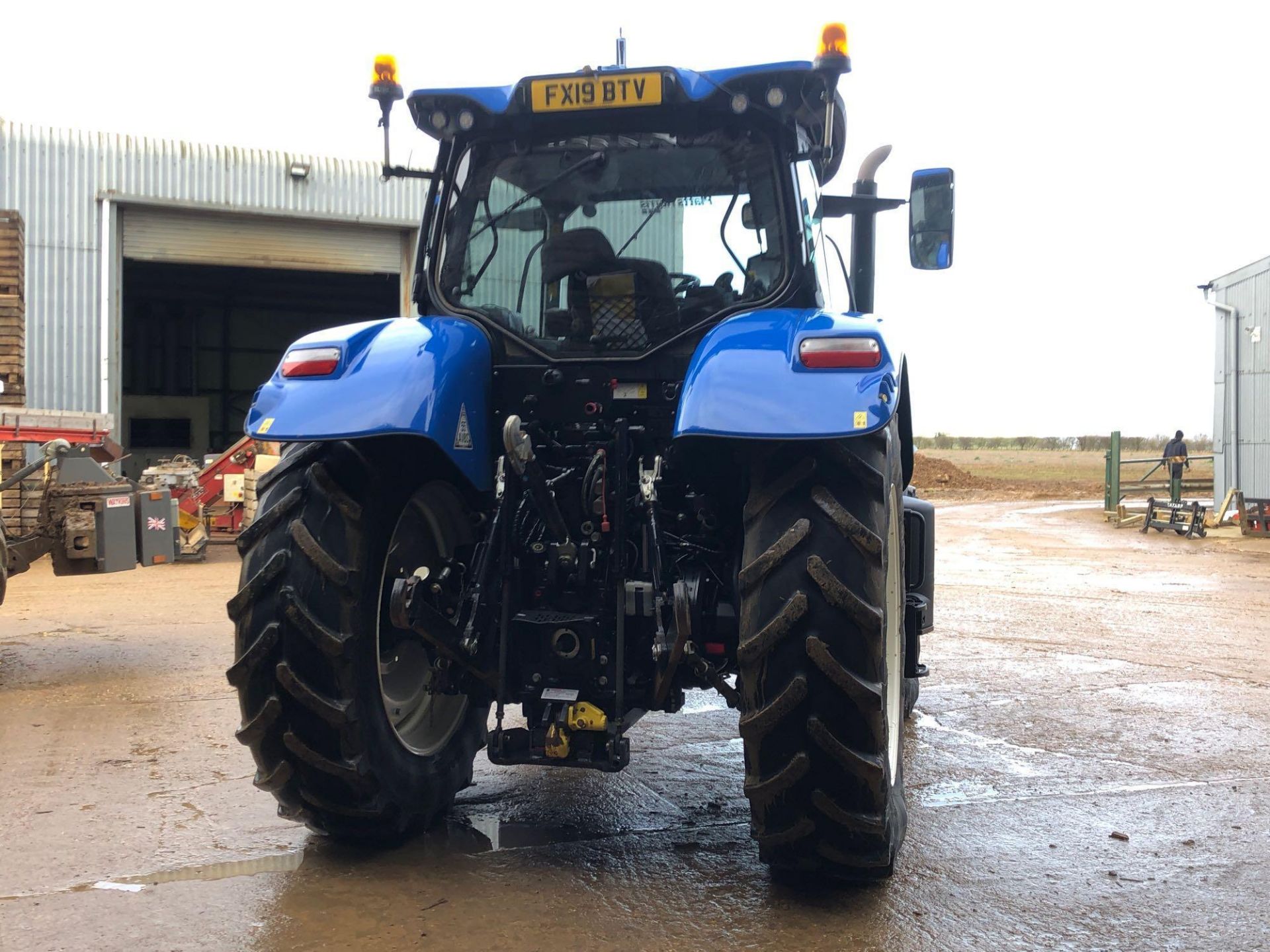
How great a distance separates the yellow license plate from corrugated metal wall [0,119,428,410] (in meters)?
15.2

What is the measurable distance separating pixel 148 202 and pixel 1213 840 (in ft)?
56.4

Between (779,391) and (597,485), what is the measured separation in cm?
75

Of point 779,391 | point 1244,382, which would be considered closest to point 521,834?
point 779,391

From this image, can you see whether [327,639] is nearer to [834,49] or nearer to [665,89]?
[665,89]

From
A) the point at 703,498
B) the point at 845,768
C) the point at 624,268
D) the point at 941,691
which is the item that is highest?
the point at 624,268

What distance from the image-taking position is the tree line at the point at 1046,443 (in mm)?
80625

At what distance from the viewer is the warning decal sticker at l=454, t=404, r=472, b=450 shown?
3.84 metres

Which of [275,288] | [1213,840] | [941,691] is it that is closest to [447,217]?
[1213,840]

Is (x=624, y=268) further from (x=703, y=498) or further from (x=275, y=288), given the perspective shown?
(x=275, y=288)

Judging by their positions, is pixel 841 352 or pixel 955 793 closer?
pixel 841 352

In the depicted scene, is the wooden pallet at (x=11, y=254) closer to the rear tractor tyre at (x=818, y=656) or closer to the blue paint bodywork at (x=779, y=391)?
the blue paint bodywork at (x=779, y=391)

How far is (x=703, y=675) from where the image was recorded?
3723mm

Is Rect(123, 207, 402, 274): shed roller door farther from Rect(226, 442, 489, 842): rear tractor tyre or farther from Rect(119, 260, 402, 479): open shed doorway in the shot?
Rect(226, 442, 489, 842): rear tractor tyre

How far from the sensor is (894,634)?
13.4 feet
